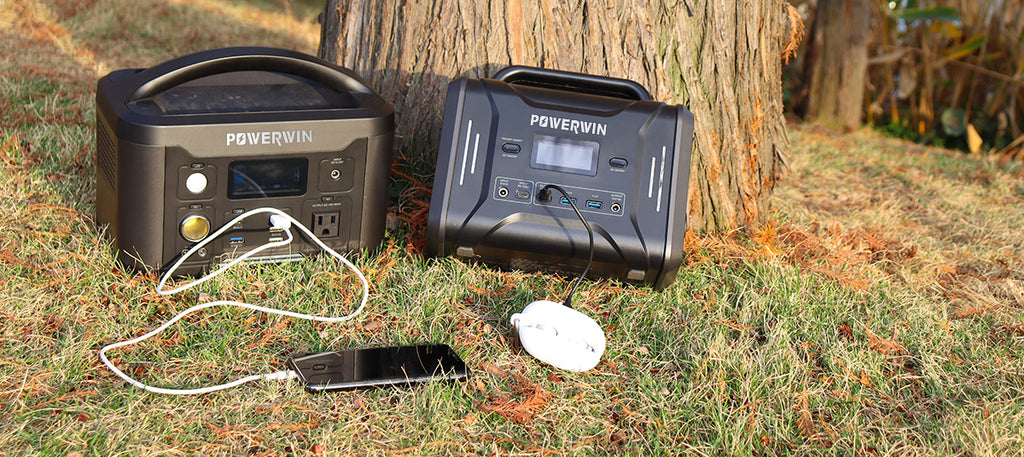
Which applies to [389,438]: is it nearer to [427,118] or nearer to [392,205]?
[392,205]

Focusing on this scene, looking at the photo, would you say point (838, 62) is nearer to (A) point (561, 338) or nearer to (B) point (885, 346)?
(B) point (885, 346)

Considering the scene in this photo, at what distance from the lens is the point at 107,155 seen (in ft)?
8.06

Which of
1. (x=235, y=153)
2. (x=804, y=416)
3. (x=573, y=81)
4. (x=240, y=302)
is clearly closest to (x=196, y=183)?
(x=235, y=153)

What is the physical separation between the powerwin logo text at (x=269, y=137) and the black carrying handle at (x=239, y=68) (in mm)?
255

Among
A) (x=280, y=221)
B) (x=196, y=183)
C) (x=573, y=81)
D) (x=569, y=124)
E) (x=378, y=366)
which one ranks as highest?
(x=573, y=81)

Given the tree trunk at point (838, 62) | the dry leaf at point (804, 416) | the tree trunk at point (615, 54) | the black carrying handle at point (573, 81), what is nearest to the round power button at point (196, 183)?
the tree trunk at point (615, 54)

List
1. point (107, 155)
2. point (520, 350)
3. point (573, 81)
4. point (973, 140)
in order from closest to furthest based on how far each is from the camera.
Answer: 1. point (520, 350)
2. point (107, 155)
3. point (573, 81)
4. point (973, 140)

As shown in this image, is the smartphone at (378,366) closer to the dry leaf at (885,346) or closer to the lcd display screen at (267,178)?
the lcd display screen at (267,178)

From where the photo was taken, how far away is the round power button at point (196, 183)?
2355mm

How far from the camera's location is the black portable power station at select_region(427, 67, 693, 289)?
2.56 metres

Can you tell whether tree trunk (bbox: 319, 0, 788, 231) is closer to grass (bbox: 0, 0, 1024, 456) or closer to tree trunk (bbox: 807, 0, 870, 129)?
grass (bbox: 0, 0, 1024, 456)

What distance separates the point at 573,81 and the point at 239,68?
113 centimetres

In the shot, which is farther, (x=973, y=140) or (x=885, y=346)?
(x=973, y=140)

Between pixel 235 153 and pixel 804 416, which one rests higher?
pixel 235 153
